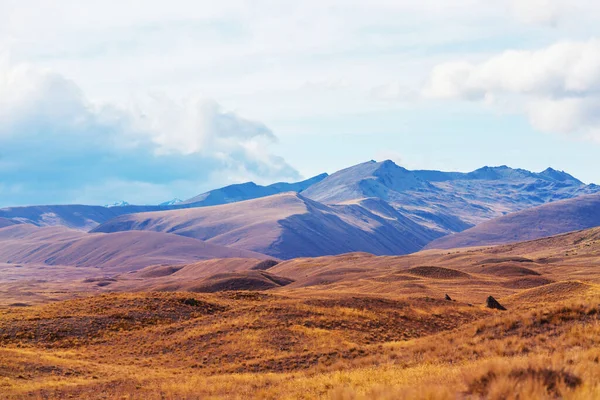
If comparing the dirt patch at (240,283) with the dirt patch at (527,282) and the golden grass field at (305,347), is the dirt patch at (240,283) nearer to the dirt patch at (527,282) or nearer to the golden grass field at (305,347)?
the golden grass field at (305,347)

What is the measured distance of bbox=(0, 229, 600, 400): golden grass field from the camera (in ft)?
49.2

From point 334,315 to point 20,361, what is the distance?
68.9 feet

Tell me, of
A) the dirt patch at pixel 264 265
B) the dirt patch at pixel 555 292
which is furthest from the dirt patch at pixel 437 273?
the dirt patch at pixel 264 265

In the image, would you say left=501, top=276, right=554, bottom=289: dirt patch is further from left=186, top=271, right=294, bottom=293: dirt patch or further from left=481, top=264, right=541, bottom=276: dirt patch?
left=186, top=271, right=294, bottom=293: dirt patch

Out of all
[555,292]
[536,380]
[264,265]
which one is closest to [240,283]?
[555,292]

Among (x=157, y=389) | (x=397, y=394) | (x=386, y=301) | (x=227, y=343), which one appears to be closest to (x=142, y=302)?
(x=227, y=343)

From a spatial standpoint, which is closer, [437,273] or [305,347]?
[305,347]

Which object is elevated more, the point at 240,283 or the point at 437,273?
the point at 240,283

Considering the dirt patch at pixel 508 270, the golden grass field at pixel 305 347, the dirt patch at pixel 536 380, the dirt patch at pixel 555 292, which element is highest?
the dirt patch at pixel 536 380

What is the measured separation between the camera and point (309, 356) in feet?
103

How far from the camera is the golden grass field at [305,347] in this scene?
15.0 metres

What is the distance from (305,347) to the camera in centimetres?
3347

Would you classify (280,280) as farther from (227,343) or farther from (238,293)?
(227,343)

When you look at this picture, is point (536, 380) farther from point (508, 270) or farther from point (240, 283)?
point (508, 270)
